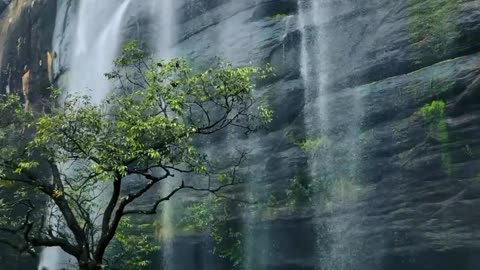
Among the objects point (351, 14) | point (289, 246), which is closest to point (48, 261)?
point (289, 246)

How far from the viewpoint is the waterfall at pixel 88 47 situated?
19.6 m

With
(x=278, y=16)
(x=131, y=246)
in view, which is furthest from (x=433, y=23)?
(x=131, y=246)

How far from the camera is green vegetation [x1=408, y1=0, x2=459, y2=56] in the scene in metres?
12.9

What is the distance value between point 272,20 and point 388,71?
386 cm

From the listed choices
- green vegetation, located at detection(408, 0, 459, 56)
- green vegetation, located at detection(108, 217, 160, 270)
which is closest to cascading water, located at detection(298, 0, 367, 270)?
green vegetation, located at detection(408, 0, 459, 56)

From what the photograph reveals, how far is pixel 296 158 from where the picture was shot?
47.7 feet

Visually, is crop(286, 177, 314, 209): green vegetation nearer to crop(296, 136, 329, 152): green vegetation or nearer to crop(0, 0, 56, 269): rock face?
crop(296, 136, 329, 152): green vegetation

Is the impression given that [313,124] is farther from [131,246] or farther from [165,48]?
[165,48]

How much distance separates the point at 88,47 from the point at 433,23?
12.0 m

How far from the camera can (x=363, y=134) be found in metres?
13.6

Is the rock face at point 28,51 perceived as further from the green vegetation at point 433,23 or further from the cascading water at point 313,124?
the green vegetation at point 433,23

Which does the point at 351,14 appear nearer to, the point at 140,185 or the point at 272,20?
the point at 272,20

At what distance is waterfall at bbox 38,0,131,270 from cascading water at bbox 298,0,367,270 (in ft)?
24.5

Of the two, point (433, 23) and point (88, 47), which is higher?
point (88, 47)
